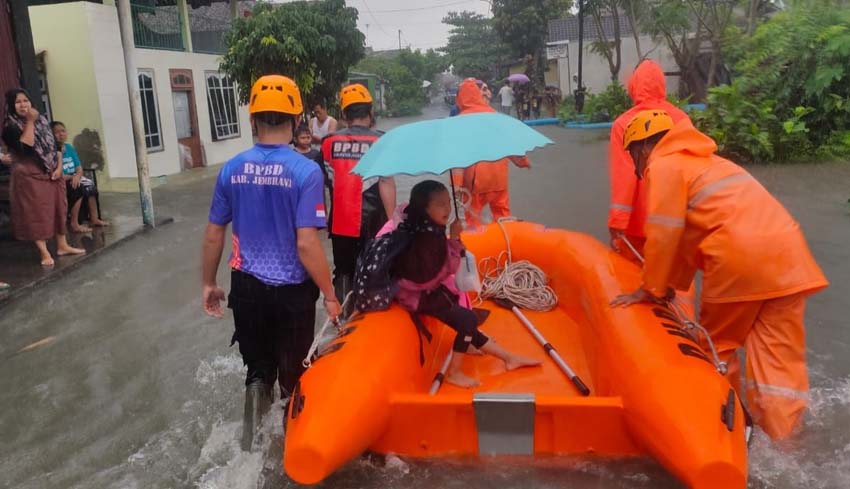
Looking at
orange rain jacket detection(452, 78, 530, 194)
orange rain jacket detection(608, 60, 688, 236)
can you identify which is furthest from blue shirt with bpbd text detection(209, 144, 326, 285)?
orange rain jacket detection(452, 78, 530, 194)

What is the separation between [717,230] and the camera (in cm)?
331

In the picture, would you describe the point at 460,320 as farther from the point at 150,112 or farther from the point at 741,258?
the point at 150,112

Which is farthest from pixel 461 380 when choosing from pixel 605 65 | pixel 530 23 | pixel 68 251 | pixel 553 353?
pixel 530 23

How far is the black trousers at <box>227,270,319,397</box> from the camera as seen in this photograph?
331 centimetres

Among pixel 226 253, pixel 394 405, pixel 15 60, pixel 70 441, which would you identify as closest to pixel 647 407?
pixel 394 405

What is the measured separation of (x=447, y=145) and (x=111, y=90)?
10.7m

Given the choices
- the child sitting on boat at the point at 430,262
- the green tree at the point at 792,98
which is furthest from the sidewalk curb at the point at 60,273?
the green tree at the point at 792,98

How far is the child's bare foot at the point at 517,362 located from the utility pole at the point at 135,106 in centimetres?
635

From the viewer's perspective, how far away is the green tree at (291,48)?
13.2 metres

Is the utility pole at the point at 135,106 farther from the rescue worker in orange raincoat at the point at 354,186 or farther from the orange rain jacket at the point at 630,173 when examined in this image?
the orange rain jacket at the point at 630,173

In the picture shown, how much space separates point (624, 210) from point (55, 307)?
15.2ft

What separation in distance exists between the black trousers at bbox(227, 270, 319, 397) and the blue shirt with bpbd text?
2.3 inches

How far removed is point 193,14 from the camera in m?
18.0

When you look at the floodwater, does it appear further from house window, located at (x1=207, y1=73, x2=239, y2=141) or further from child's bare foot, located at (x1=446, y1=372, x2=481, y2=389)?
house window, located at (x1=207, y1=73, x2=239, y2=141)
